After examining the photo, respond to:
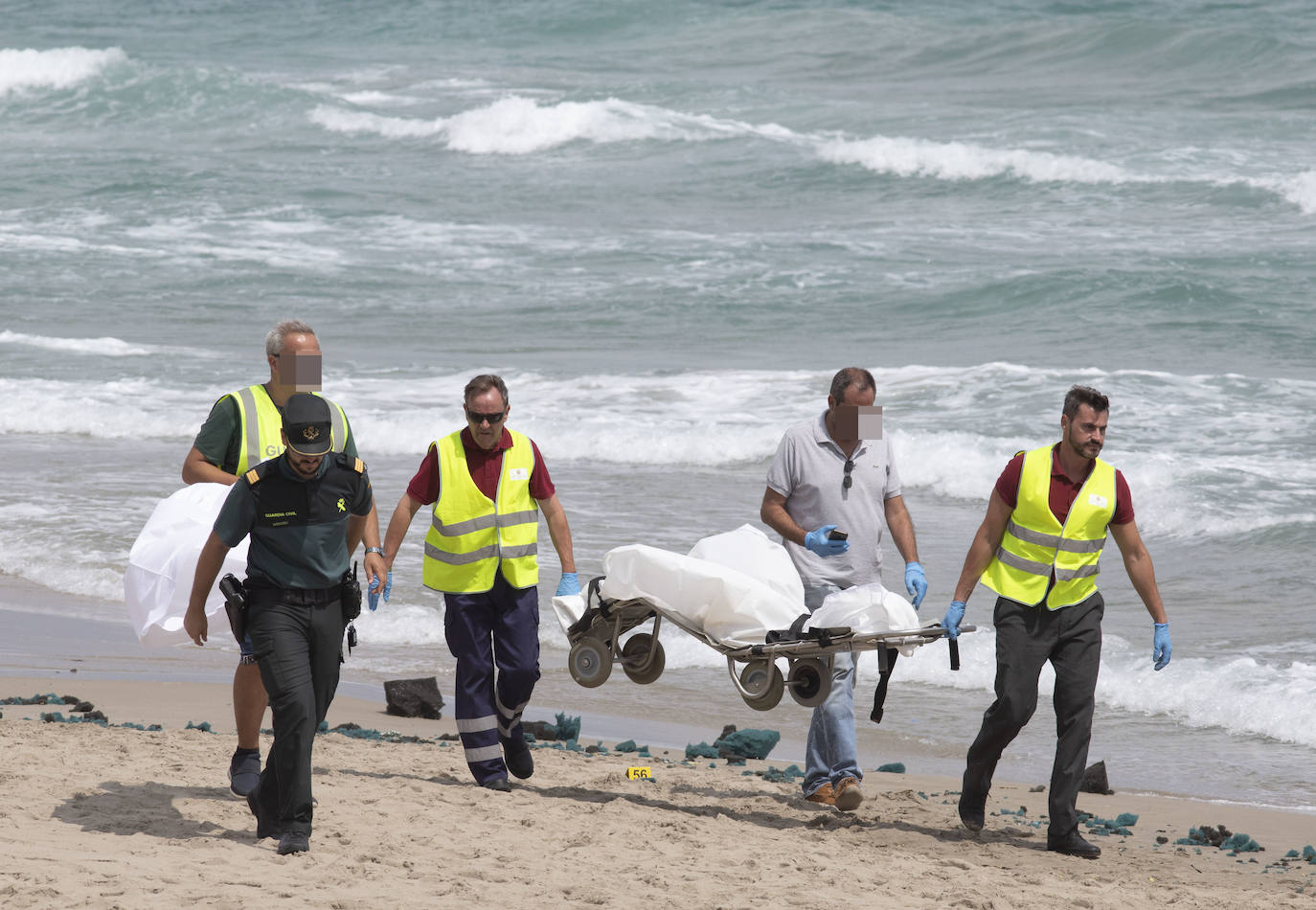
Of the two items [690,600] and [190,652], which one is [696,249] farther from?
[690,600]

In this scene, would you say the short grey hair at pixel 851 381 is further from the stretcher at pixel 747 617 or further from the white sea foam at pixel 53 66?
the white sea foam at pixel 53 66

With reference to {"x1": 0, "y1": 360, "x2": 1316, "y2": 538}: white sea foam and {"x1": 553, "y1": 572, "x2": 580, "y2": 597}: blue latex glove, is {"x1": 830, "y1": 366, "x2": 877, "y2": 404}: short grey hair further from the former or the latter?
{"x1": 0, "y1": 360, "x2": 1316, "y2": 538}: white sea foam

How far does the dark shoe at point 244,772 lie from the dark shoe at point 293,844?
1.84ft

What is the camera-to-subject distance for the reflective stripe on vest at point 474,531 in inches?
239

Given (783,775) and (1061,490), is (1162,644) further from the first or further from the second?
(783,775)

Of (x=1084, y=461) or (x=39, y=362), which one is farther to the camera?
(x=39, y=362)

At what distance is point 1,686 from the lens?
8016mm

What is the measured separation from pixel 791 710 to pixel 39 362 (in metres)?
13.5

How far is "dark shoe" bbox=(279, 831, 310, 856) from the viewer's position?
507 centimetres

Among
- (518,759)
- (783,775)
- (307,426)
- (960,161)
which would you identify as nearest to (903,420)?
(783,775)

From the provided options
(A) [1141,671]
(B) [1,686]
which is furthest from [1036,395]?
(B) [1,686]

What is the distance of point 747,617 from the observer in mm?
5887

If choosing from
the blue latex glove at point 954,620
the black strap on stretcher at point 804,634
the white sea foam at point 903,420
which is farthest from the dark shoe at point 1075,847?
the white sea foam at point 903,420

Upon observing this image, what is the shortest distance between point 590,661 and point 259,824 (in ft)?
4.81
